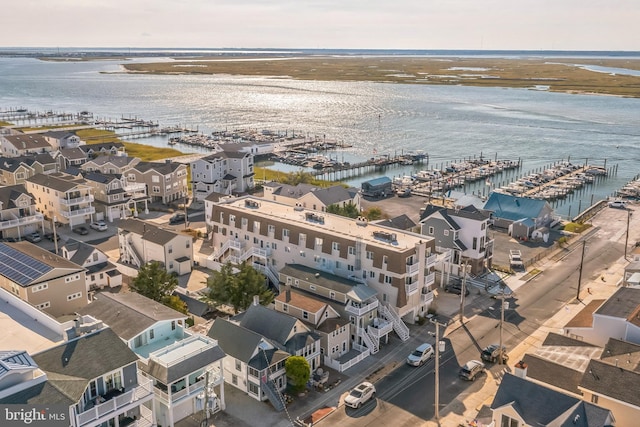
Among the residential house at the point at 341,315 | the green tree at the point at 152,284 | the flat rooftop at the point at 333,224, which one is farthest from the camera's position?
the flat rooftop at the point at 333,224

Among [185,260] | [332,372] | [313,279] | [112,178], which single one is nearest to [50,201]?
[112,178]

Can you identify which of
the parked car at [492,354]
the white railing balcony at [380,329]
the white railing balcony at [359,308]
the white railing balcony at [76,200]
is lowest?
the parked car at [492,354]

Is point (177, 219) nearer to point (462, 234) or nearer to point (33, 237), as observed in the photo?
point (33, 237)

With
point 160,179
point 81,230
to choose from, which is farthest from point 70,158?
point 81,230

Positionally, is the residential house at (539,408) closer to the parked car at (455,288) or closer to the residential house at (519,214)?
the parked car at (455,288)

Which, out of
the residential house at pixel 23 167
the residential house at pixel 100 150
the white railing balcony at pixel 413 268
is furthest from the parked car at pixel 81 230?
the white railing balcony at pixel 413 268

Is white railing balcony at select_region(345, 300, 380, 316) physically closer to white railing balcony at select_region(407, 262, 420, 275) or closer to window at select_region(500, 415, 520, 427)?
white railing balcony at select_region(407, 262, 420, 275)

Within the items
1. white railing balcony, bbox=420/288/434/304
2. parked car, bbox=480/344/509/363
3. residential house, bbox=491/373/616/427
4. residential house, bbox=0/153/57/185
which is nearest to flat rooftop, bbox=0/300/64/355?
residential house, bbox=491/373/616/427
